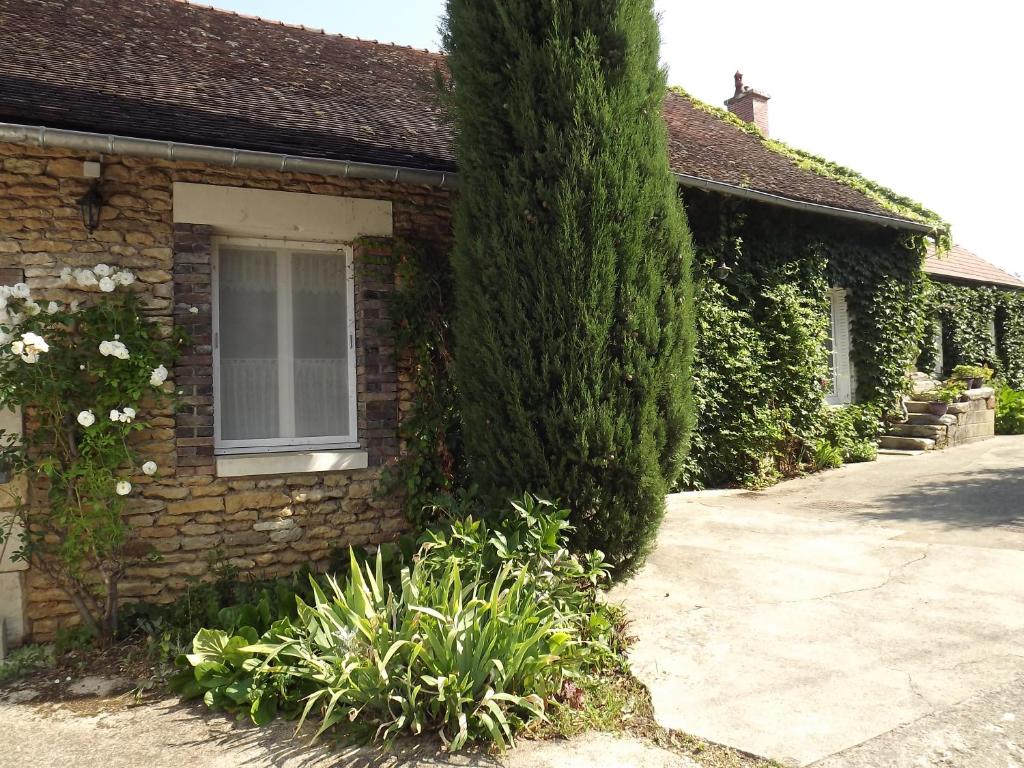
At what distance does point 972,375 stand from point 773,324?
544cm

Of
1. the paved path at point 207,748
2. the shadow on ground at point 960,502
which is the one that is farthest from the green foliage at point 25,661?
the shadow on ground at point 960,502

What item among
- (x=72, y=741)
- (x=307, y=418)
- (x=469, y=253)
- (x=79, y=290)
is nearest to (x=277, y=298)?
(x=307, y=418)

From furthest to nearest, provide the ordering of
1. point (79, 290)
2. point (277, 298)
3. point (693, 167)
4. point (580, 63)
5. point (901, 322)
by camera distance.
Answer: point (901, 322) → point (693, 167) → point (277, 298) → point (79, 290) → point (580, 63)

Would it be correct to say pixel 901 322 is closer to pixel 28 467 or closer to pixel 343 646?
pixel 343 646

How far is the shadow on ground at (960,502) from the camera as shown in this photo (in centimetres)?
633

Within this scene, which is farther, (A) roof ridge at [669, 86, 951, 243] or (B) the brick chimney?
(B) the brick chimney

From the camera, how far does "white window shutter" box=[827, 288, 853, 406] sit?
10.3 meters

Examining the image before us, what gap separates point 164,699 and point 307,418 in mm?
2198

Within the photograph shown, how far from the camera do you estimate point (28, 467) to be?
432 centimetres

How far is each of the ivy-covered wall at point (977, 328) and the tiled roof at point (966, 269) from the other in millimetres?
163

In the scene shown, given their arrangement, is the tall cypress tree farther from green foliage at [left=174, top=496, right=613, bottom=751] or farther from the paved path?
the paved path

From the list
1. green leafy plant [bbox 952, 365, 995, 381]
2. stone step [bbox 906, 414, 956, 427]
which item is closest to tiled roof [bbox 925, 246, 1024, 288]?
green leafy plant [bbox 952, 365, 995, 381]

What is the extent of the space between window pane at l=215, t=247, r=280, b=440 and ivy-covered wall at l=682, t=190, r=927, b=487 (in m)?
4.43

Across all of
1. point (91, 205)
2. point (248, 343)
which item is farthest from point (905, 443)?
point (91, 205)
